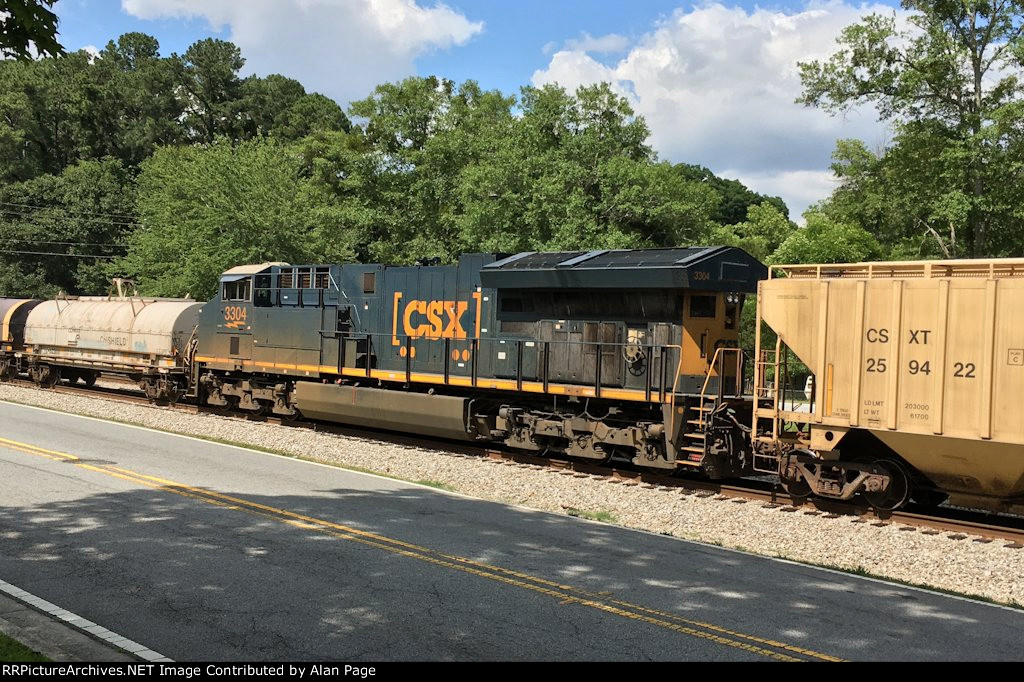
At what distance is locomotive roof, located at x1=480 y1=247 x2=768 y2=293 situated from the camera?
1488 cm

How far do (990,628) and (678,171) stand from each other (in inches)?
1229

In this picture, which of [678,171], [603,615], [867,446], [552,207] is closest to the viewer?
[603,615]

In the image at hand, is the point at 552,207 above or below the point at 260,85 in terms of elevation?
below

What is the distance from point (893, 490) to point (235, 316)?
58.0 feet

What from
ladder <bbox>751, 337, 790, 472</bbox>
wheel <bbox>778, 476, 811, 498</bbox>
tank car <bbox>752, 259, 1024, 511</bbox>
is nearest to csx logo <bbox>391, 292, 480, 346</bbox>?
ladder <bbox>751, 337, 790, 472</bbox>

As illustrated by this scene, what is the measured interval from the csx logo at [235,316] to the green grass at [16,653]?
1767cm

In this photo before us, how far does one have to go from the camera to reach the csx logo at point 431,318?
18531 mm

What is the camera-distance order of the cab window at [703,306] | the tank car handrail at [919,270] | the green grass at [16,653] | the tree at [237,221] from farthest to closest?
the tree at [237,221], the cab window at [703,306], the tank car handrail at [919,270], the green grass at [16,653]

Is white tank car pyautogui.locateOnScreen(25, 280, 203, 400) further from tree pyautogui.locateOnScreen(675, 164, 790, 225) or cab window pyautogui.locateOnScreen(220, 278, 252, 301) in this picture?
tree pyautogui.locateOnScreen(675, 164, 790, 225)

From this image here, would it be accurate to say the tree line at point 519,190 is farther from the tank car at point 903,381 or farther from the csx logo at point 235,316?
the tank car at point 903,381

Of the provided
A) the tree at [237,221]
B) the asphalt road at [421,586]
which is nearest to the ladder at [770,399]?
the asphalt road at [421,586]

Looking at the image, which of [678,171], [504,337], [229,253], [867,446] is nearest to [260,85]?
[229,253]

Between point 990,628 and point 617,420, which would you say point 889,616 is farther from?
point 617,420

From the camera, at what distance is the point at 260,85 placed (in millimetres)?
97000
